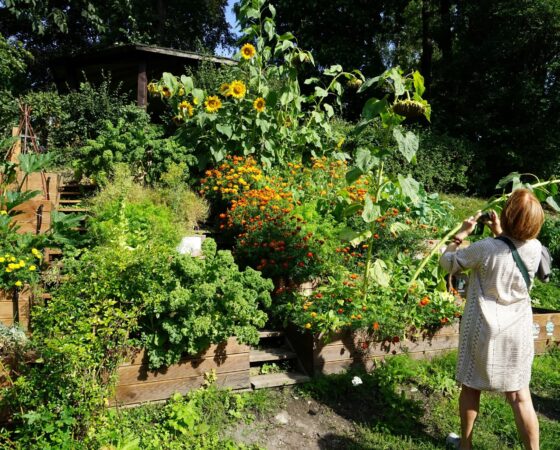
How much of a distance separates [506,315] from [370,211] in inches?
46.0

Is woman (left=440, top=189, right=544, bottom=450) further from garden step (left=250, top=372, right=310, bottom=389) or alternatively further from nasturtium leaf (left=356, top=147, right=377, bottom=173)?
garden step (left=250, top=372, right=310, bottom=389)

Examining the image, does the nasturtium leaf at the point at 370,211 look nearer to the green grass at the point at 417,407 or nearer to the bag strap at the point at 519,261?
the bag strap at the point at 519,261

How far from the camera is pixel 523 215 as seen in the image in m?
2.20

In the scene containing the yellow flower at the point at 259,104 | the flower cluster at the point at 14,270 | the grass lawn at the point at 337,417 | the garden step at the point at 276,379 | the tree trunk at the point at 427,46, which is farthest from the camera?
the tree trunk at the point at 427,46

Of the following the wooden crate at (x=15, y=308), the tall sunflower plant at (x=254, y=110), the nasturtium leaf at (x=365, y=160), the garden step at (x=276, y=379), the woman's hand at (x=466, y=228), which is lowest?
the garden step at (x=276, y=379)

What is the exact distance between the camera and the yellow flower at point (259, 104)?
17.8 feet

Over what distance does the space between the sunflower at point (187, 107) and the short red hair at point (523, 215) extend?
465 cm

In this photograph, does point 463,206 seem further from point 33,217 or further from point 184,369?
point 33,217

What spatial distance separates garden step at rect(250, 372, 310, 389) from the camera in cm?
312

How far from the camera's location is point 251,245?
407 centimetres

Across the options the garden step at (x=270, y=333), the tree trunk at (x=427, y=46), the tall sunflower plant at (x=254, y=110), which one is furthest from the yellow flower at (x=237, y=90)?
the tree trunk at (x=427, y=46)

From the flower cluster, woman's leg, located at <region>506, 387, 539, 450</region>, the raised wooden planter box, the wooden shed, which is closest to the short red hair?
woman's leg, located at <region>506, 387, 539, 450</region>

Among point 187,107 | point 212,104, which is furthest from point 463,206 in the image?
point 187,107

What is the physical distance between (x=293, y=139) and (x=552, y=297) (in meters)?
3.67
